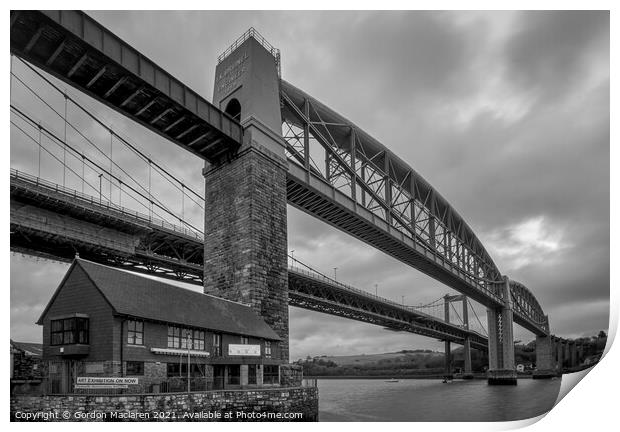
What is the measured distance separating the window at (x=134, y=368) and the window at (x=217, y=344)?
5.33m

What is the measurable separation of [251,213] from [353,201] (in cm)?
1977

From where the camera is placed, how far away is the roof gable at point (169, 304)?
85.5 feet

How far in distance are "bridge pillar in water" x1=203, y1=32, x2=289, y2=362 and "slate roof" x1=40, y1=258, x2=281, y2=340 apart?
2.21m

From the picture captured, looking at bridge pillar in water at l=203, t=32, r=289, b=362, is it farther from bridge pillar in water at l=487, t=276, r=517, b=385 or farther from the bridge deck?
bridge pillar in water at l=487, t=276, r=517, b=385

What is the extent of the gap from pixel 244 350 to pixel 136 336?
742cm

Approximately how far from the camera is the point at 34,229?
4725cm

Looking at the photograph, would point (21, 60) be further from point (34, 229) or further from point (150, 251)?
point (150, 251)

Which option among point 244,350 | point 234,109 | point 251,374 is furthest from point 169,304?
point 234,109

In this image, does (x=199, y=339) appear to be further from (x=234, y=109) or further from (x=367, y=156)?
(x=367, y=156)

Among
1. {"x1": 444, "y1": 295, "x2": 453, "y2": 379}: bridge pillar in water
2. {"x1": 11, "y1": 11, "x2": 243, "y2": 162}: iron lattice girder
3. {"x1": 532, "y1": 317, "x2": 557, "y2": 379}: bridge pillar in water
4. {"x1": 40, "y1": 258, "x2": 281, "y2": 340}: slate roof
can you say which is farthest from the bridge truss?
{"x1": 444, "y1": 295, "x2": 453, "y2": 379}: bridge pillar in water

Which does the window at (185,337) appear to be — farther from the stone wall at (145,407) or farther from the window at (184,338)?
the stone wall at (145,407)

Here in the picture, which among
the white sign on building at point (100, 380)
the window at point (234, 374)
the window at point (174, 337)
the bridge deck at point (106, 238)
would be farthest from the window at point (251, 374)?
the bridge deck at point (106, 238)
